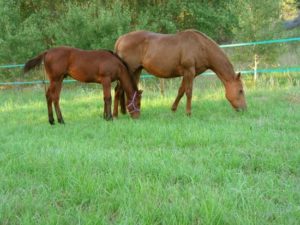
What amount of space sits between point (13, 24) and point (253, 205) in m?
17.5

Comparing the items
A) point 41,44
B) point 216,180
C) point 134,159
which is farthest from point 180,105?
point 41,44

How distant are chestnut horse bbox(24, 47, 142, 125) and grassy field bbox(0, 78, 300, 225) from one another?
1.99 ft

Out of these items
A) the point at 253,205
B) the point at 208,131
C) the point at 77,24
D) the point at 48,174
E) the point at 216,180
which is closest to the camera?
the point at 253,205

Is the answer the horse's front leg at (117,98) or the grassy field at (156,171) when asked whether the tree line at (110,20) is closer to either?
the horse's front leg at (117,98)

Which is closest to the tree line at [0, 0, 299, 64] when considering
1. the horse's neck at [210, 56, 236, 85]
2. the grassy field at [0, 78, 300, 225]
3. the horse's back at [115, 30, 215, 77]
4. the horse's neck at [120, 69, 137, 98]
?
the horse's back at [115, 30, 215, 77]

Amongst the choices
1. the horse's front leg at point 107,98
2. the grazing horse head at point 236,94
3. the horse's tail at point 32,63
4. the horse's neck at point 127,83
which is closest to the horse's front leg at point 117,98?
the horse's neck at point 127,83

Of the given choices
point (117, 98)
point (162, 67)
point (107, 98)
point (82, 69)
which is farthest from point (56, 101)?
point (162, 67)

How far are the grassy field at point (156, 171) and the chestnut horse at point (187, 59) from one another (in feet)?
2.46

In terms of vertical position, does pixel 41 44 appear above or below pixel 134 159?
above

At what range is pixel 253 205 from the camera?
312cm

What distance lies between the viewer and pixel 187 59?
8008 millimetres

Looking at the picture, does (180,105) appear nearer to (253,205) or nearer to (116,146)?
(116,146)

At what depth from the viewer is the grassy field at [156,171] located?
3006 mm

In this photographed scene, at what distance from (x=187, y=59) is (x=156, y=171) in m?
4.36
